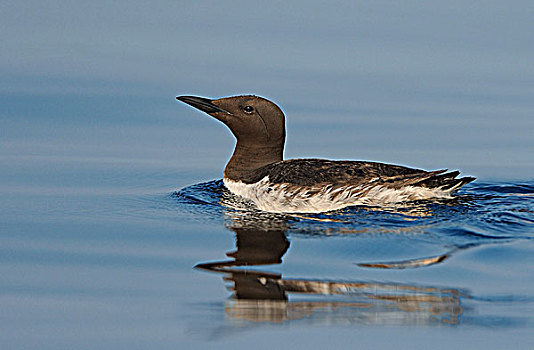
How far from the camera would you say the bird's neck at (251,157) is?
29.8ft

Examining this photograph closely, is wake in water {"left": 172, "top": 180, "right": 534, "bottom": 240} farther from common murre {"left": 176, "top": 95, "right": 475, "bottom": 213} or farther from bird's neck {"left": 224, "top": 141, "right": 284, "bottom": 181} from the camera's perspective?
bird's neck {"left": 224, "top": 141, "right": 284, "bottom": 181}

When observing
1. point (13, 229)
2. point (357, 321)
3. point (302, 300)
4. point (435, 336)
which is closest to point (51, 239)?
point (13, 229)

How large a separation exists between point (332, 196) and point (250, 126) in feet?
4.66

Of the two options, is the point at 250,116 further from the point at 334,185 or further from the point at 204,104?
the point at 334,185

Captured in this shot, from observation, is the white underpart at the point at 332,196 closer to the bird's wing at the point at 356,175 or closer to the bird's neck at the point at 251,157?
the bird's wing at the point at 356,175

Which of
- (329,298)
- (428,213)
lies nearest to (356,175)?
(428,213)

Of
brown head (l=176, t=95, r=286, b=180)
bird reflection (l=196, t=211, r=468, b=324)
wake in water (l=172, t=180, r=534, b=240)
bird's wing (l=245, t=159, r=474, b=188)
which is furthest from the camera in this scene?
brown head (l=176, t=95, r=286, b=180)

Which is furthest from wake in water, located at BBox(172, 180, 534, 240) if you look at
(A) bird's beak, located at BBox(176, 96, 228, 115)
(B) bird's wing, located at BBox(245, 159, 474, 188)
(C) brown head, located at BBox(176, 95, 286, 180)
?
(A) bird's beak, located at BBox(176, 96, 228, 115)

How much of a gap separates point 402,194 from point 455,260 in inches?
71.9

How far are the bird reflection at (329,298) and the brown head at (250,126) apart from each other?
2866mm

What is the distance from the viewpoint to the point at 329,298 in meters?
5.45

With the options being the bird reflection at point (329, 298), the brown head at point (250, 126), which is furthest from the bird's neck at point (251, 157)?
the bird reflection at point (329, 298)

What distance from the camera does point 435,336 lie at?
16.0ft

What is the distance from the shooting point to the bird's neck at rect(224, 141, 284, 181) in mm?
9086
